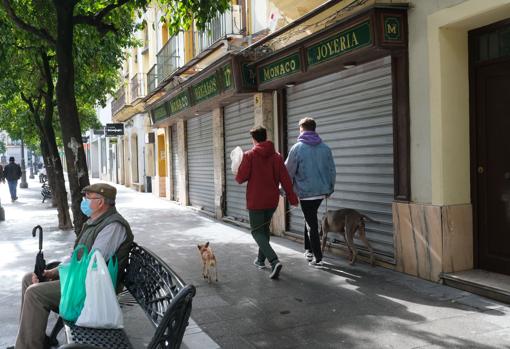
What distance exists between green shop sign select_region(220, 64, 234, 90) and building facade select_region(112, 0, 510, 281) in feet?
0.69

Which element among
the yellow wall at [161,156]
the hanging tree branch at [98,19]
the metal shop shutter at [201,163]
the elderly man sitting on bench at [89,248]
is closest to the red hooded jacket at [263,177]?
the elderly man sitting on bench at [89,248]

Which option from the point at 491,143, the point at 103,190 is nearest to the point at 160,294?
the point at 103,190

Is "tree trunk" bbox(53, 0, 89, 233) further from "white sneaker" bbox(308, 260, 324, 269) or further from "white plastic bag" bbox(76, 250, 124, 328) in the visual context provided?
"white plastic bag" bbox(76, 250, 124, 328)

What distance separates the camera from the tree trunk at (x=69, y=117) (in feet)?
20.1

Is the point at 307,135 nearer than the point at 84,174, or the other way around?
the point at 84,174

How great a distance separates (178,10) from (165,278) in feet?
19.3

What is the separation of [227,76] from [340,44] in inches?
155

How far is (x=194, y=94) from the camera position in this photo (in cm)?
1296

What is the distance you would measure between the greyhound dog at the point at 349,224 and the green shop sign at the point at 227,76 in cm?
423

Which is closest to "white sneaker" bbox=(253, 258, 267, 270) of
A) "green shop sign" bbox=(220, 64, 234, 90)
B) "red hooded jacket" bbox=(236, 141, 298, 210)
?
"red hooded jacket" bbox=(236, 141, 298, 210)

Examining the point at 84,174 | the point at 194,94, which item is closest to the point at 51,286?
the point at 84,174

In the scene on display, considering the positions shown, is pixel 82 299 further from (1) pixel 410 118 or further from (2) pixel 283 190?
(1) pixel 410 118

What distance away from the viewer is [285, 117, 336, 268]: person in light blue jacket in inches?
262

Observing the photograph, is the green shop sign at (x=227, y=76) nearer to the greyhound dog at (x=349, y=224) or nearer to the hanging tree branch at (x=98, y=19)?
the hanging tree branch at (x=98, y=19)
